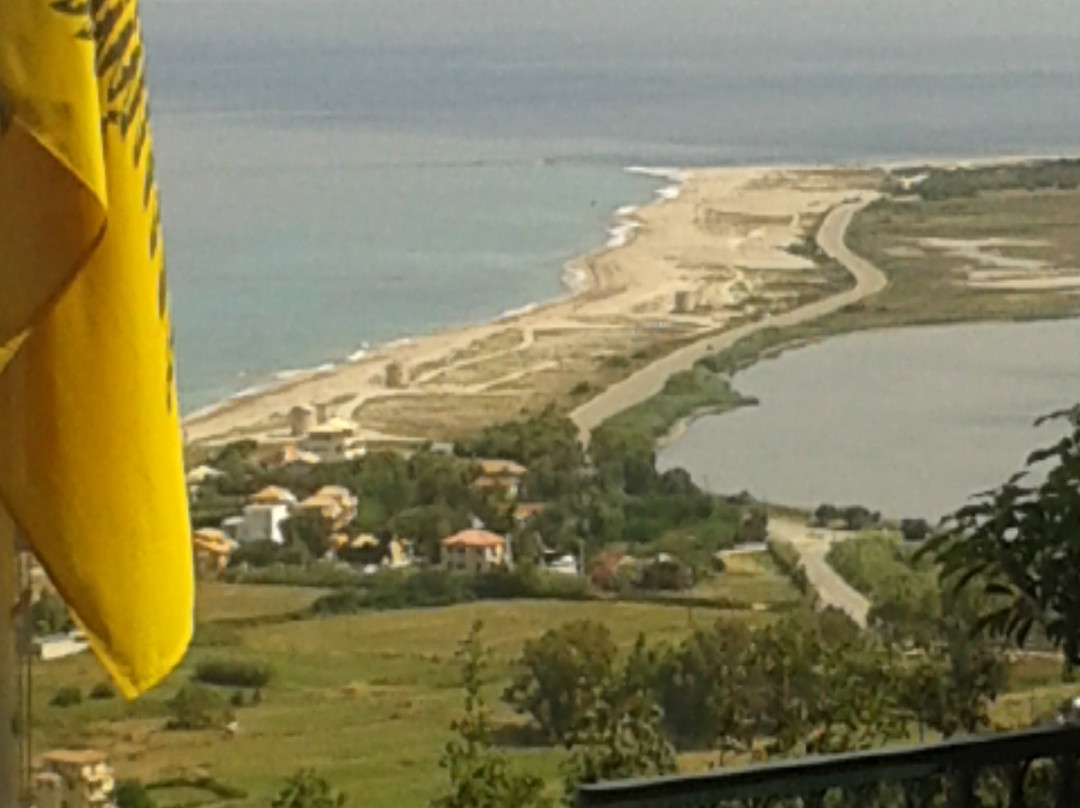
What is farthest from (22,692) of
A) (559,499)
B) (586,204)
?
(586,204)

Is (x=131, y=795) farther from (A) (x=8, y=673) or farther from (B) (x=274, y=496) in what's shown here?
(A) (x=8, y=673)

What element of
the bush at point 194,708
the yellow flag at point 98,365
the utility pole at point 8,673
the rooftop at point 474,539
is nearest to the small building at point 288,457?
the rooftop at point 474,539

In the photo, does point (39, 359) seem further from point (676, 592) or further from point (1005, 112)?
point (1005, 112)

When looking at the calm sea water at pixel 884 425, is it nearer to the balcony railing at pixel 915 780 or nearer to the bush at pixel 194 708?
the balcony railing at pixel 915 780

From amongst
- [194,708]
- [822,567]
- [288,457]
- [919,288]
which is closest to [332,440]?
[288,457]

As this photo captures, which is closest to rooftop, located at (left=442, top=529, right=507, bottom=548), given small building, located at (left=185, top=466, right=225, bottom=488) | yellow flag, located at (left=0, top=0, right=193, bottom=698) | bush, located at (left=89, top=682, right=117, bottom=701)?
small building, located at (left=185, top=466, right=225, bottom=488)
